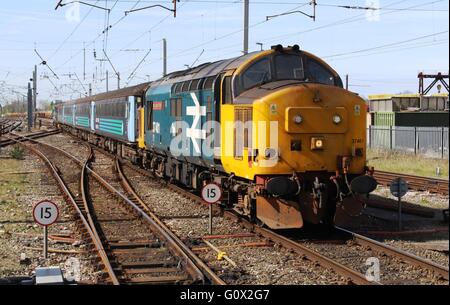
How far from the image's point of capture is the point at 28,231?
12336mm

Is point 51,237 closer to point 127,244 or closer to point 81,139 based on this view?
point 127,244

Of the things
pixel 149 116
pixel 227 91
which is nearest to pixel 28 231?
pixel 227 91

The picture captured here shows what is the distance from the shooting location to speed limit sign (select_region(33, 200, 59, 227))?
33.9 ft

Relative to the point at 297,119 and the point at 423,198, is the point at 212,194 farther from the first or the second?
the point at 423,198

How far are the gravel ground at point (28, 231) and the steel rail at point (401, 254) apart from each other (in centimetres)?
478

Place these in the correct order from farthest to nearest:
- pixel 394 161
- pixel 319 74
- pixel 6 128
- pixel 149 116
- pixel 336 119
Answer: pixel 6 128 < pixel 149 116 < pixel 394 161 < pixel 319 74 < pixel 336 119

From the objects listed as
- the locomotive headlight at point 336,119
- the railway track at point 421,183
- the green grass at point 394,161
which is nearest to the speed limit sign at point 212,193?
the locomotive headlight at point 336,119

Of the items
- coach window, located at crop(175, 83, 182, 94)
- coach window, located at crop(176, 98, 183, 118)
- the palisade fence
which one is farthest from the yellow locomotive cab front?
the palisade fence

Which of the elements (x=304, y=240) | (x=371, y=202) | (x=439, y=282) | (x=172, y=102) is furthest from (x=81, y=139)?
(x=439, y=282)

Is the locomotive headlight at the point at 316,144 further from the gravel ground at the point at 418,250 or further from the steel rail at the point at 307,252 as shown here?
the gravel ground at the point at 418,250

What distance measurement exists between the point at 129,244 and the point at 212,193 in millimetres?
2154

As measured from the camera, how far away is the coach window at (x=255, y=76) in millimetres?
11516

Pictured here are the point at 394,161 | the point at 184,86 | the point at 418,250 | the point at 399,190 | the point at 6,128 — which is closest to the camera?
the point at 418,250

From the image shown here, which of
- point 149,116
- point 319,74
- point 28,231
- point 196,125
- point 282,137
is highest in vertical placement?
point 319,74
